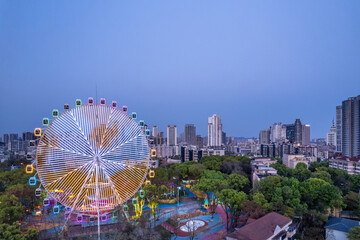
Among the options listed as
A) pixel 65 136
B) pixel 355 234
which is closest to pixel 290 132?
pixel 355 234

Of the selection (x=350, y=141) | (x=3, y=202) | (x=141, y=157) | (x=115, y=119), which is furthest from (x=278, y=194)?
(x=350, y=141)

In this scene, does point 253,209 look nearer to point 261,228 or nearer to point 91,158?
point 261,228

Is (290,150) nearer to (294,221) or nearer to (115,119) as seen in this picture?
(294,221)

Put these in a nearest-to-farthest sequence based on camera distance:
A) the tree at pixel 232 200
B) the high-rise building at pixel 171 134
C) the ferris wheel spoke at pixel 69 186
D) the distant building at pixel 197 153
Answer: the ferris wheel spoke at pixel 69 186, the tree at pixel 232 200, the distant building at pixel 197 153, the high-rise building at pixel 171 134

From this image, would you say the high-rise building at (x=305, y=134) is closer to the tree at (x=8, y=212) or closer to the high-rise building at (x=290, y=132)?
the high-rise building at (x=290, y=132)

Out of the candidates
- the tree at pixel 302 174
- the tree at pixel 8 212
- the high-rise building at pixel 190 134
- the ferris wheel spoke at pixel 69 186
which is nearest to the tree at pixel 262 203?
the tree at pixel 302 174

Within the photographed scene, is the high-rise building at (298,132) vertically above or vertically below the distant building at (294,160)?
above
